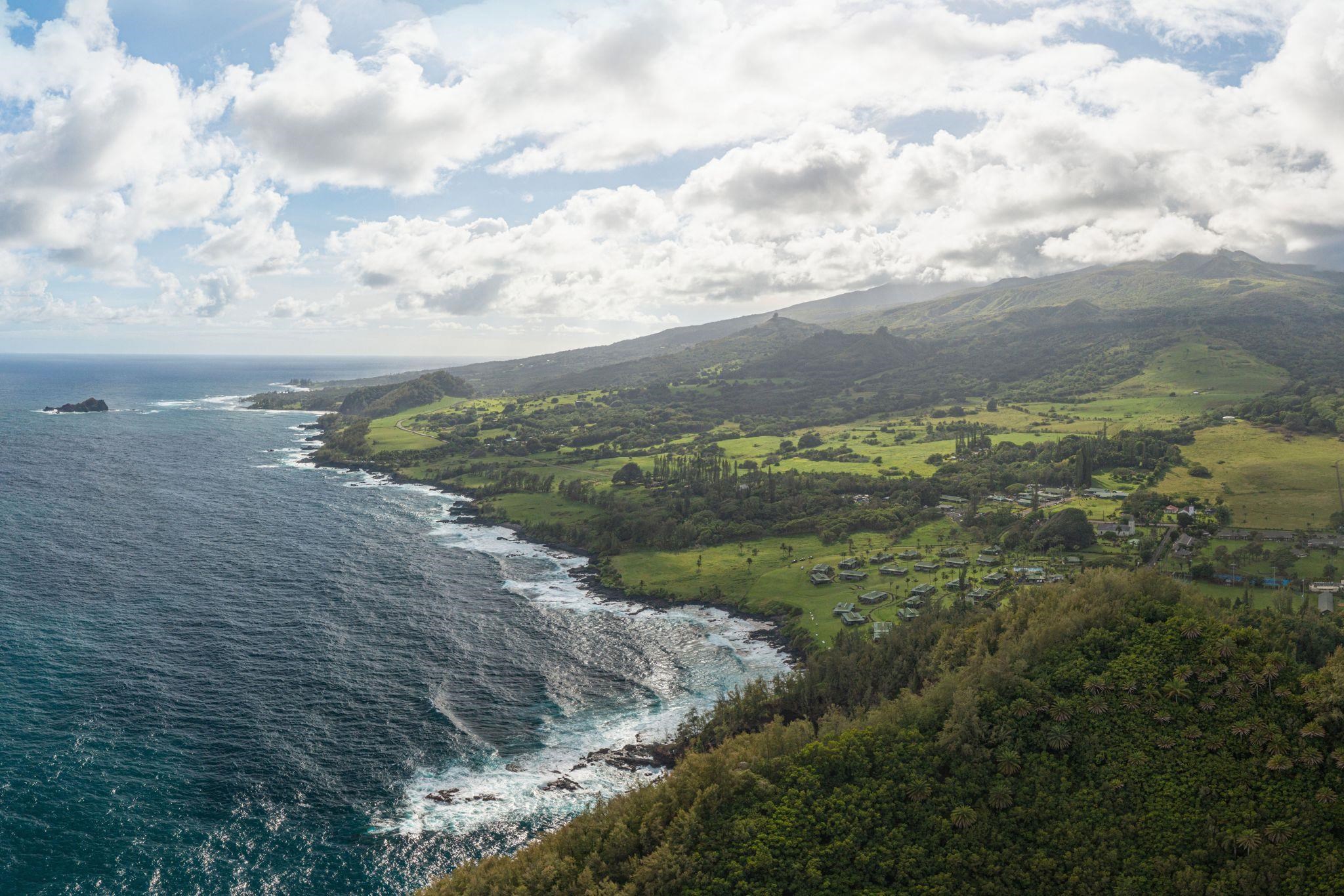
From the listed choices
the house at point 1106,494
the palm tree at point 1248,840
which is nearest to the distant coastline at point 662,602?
the palm tree at point 1248,840

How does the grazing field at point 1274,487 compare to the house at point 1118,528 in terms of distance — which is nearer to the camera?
the house at point 1118,528

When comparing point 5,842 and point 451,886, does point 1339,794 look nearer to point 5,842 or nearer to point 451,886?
point 451,886

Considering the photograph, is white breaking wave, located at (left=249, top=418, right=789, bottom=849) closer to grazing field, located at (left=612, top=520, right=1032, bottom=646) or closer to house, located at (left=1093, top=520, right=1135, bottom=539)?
grazing field, located at (left=612, top=520, right=1032, bottom=646)

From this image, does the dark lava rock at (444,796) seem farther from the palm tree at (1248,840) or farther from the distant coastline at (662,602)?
the palm tree at (1248,840)

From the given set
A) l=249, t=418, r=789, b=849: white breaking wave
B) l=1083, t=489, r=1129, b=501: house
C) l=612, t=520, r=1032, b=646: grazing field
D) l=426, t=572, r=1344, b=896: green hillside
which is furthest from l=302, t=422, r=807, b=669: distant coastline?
l=1083, t=489, r=1129, b=501: house

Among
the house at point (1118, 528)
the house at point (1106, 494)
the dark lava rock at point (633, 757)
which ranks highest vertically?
the house at point (1106, 494)

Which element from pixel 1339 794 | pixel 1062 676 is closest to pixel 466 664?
pixel 1062 676

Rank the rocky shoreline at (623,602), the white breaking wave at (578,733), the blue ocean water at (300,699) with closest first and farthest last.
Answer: the blue ocean water at (300,699), the white breaking wave at (578,733), the rocky shoreline at (623,602)
